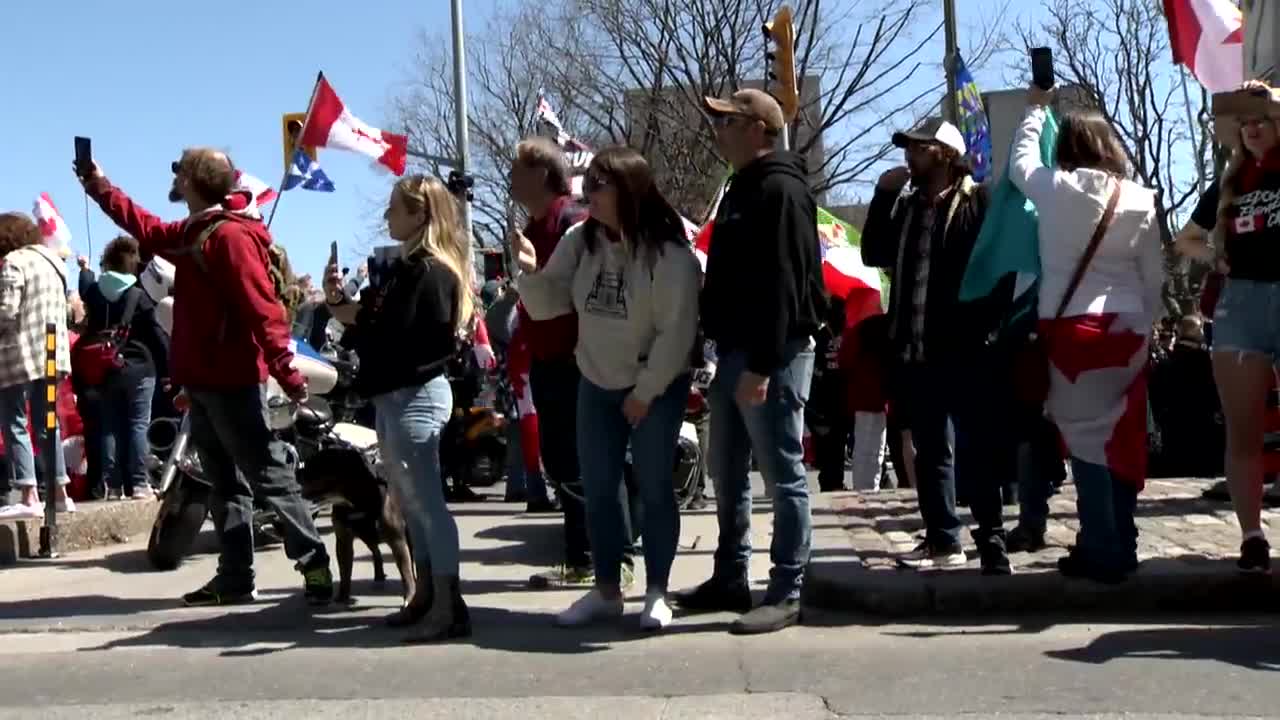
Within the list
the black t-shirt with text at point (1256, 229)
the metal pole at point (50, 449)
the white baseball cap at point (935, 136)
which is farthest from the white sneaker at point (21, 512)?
the black t-shirt with text at point (1256, 229)

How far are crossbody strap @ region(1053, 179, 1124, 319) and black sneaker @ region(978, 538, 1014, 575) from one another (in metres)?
0.99

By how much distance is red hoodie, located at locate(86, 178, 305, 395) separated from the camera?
6.41m

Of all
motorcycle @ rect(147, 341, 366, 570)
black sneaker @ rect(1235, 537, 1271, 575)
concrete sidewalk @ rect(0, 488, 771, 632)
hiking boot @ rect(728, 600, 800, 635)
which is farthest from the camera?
motorcycle @ rect(147, 341, 366, 570)

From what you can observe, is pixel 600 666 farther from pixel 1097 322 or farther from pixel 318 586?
pixel 1097 322

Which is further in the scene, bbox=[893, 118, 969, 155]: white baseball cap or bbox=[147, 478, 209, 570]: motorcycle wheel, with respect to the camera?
bbox=[147, 478, 209, 570]: motorcycle wheel

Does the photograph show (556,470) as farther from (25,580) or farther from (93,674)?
(25,580)

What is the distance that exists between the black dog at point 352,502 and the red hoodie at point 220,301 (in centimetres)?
45

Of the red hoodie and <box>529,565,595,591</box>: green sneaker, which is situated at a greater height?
the red hoodie

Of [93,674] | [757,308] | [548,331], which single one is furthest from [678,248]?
[93,674]

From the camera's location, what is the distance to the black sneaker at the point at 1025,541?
694 centimetres

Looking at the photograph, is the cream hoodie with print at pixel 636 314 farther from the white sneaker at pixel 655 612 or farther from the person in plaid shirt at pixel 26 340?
the person in plaid shirt at pixel 26 340

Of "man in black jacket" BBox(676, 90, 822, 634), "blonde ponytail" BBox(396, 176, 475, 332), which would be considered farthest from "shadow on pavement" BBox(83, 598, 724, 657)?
"blonde ponytail" BBox(396, 176, 475, 332)

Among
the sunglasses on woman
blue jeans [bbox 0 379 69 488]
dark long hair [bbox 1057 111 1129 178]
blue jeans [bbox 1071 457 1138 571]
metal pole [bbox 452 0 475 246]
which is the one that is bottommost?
Answer: blue jeans [bbox 1071 457 1138 571]

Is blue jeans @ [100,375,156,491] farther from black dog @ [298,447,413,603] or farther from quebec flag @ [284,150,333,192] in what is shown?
black dog @ [298,447,413,603]
